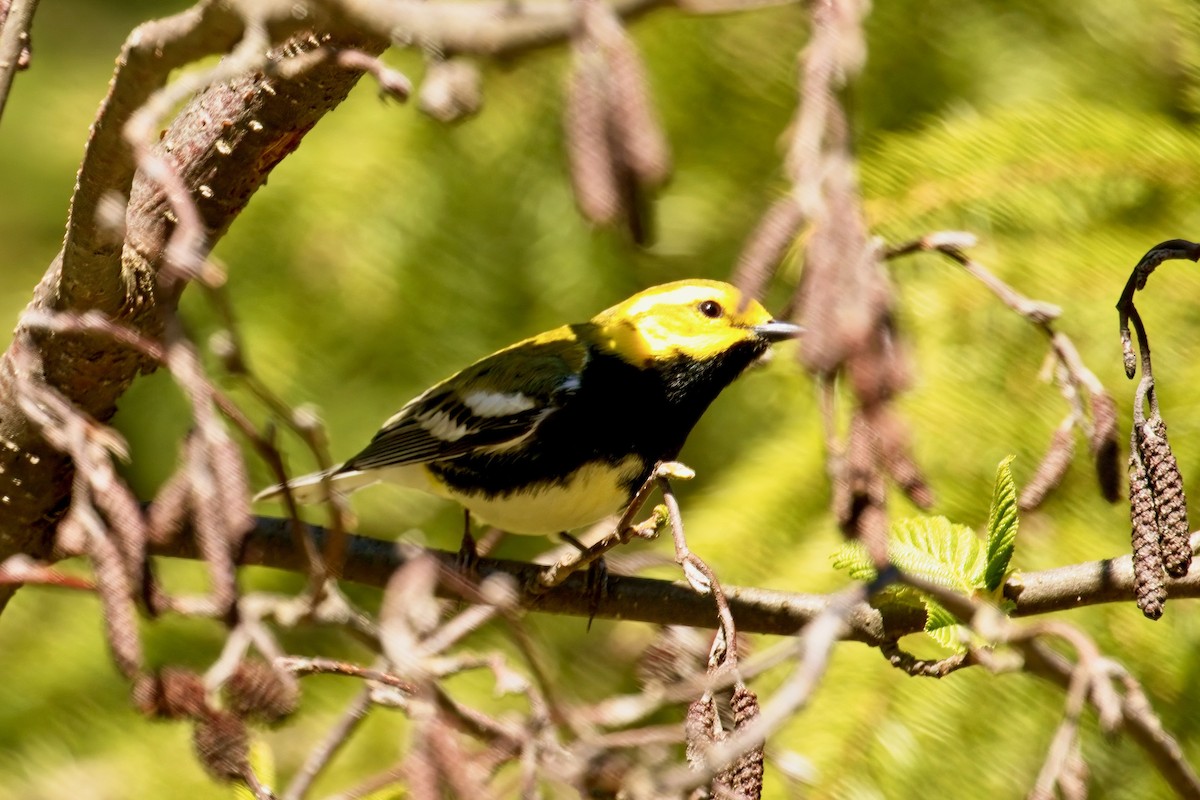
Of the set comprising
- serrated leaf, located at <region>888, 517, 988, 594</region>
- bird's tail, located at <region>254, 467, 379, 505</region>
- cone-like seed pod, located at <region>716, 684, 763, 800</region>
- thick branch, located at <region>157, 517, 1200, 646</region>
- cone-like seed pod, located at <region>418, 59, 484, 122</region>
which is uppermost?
cone-like seed pod, located at <region>418, 59, 484, 122</region>

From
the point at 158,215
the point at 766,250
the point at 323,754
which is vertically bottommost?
the point at 323,754

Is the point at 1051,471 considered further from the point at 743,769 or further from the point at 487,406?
the point at 487,406

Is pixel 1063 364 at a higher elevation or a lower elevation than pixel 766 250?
lower

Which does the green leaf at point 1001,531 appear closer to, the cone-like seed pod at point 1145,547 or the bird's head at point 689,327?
the cone-like seed pod at point 1145,547

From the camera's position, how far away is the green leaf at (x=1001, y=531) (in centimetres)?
120

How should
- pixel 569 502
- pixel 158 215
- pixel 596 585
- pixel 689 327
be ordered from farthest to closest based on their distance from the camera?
pixel 689 327 < pixel 569 502 < pixel 596 585 < pixel 158 215

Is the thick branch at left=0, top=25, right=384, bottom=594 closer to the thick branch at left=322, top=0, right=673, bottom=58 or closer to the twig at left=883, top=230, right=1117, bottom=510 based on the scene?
the twig at left=883, top=230, right=1117, bottom=510

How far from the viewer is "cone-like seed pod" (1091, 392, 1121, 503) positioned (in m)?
1.18

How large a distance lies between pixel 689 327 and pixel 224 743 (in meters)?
1.28

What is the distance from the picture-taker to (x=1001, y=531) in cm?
122

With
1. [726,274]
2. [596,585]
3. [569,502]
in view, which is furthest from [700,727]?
[726,274]

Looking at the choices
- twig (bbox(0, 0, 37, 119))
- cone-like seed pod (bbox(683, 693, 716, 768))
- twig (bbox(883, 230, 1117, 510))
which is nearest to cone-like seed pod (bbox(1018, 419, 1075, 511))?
twig (bbox(883, 230, 1117, 510))

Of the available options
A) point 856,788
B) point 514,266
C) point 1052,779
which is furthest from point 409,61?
point 1052,779

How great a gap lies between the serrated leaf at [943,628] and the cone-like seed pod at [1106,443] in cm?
18
